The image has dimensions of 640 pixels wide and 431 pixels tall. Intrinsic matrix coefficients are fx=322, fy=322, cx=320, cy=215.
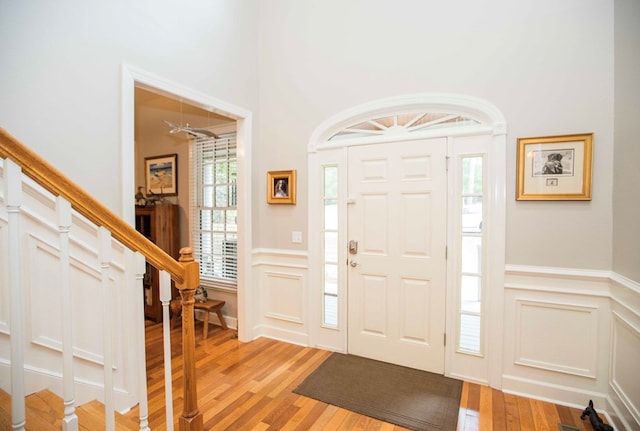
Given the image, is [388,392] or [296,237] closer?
[388,392]

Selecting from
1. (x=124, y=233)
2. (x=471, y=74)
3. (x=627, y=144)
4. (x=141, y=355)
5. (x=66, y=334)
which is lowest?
(x=141, y=355)

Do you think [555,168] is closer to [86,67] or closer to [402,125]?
[402,125]

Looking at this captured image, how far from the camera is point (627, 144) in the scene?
2035 mm

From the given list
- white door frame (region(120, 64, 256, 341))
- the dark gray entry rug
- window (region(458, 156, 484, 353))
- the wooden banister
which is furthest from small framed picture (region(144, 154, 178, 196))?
window (region(458, 156, 484, 353))

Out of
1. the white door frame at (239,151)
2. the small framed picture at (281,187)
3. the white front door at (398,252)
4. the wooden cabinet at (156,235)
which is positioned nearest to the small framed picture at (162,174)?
the wooden cabinet at (156,235)

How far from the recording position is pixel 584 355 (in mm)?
2332

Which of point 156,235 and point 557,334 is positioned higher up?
point 156,235

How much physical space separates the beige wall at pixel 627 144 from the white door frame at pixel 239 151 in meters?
3.03

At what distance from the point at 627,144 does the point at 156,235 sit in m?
4.58

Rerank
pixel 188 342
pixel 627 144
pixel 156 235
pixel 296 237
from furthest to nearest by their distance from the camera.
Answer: pixel 156 235 < pixel 296 237 < pixel 627 144 < pixel 188 342

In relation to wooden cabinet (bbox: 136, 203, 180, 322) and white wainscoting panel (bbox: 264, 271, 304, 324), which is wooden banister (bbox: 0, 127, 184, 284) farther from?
wooden cabinet (bbox: 136, 203, 180, 322)

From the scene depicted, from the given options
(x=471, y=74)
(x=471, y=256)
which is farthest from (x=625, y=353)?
(x=471, y=74)

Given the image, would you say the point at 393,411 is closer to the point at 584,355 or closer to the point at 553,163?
the point at 584,355

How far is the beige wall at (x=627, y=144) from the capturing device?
6.33ft
